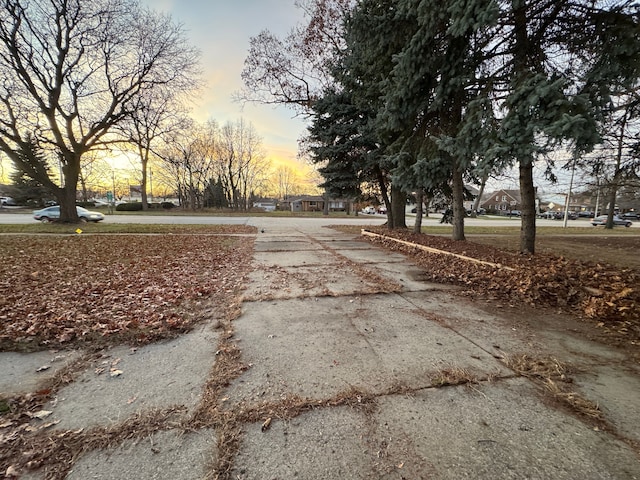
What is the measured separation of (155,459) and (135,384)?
3.03ft

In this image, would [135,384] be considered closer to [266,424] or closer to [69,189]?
[266,424]

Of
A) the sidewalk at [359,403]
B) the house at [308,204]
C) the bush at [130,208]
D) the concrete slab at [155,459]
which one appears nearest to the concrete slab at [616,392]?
the sidewalk at [359,403]

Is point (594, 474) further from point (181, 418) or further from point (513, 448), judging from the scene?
point (181, 418)

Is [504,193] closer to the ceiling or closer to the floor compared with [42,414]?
closer to the ceiling

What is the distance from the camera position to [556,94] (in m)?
4.59

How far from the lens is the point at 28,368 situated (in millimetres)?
2502

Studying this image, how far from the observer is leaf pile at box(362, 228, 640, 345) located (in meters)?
3.60

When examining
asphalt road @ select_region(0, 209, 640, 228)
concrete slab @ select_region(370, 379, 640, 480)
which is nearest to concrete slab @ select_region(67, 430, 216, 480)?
concrete slab @ select_region(370, 379, 640, 480)

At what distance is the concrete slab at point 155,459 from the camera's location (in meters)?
1.49

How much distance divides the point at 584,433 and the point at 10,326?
5578mm

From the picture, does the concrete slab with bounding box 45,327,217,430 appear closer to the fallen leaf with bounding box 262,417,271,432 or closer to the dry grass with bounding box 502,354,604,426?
the fallen leaf with bounding box 262,417,271,432

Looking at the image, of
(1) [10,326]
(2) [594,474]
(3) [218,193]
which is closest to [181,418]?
(2) [594,474]

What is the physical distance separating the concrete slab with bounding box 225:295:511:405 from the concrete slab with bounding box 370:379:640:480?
0.30m

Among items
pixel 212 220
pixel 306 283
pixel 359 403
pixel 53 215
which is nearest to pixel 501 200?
pixel 212 220
